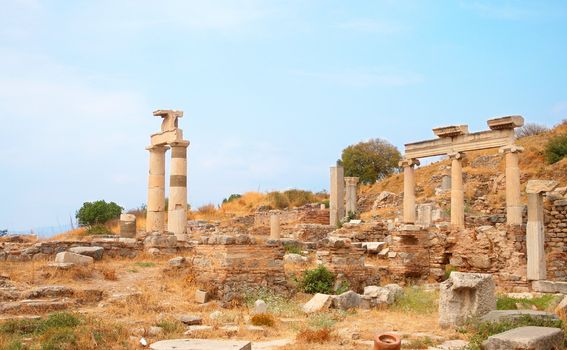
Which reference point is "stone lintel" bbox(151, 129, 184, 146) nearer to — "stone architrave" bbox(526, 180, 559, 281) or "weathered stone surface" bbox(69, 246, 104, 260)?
"weathered stone surface" bbox(69, 246, 104, 260)

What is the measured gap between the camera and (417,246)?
17953 millimetres

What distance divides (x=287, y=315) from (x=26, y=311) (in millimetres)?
4575

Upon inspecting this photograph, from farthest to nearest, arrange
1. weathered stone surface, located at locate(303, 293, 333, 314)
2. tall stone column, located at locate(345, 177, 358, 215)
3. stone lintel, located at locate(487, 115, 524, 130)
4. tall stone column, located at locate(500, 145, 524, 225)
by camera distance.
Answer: tall stone column, located at locate(345, 177, 358, 215) → stone lintel, located at locate(487, 115, 524, 130) → tall stone column, located at locate(500, 145, 524, 225) → weathered stone surface, located at locate(303, 293, 333, 314)

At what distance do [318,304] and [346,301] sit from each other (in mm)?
576

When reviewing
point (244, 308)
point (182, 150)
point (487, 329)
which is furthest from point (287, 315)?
point (182, 150)

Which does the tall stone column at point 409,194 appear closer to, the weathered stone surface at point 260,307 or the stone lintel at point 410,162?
the stone lintel at point 410,162

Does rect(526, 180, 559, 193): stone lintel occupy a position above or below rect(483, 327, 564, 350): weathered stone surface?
above

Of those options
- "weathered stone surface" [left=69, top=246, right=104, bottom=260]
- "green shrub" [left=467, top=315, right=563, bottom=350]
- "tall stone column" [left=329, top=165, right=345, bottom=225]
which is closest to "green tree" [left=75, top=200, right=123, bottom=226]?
"tall stone column" [left=329, top=165, right=345, bottom=225]

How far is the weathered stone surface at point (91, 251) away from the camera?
1684cm

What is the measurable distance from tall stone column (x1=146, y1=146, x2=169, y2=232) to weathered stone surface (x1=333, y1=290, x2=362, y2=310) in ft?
42.3

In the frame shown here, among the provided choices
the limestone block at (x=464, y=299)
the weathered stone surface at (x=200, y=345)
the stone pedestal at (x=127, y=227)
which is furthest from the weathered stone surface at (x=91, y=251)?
the limestone block at (x=464, y=299)

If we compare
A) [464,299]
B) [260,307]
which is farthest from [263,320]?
[464,299]

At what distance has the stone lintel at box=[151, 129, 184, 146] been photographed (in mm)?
22859

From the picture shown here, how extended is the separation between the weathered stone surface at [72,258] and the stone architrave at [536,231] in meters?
11.5
